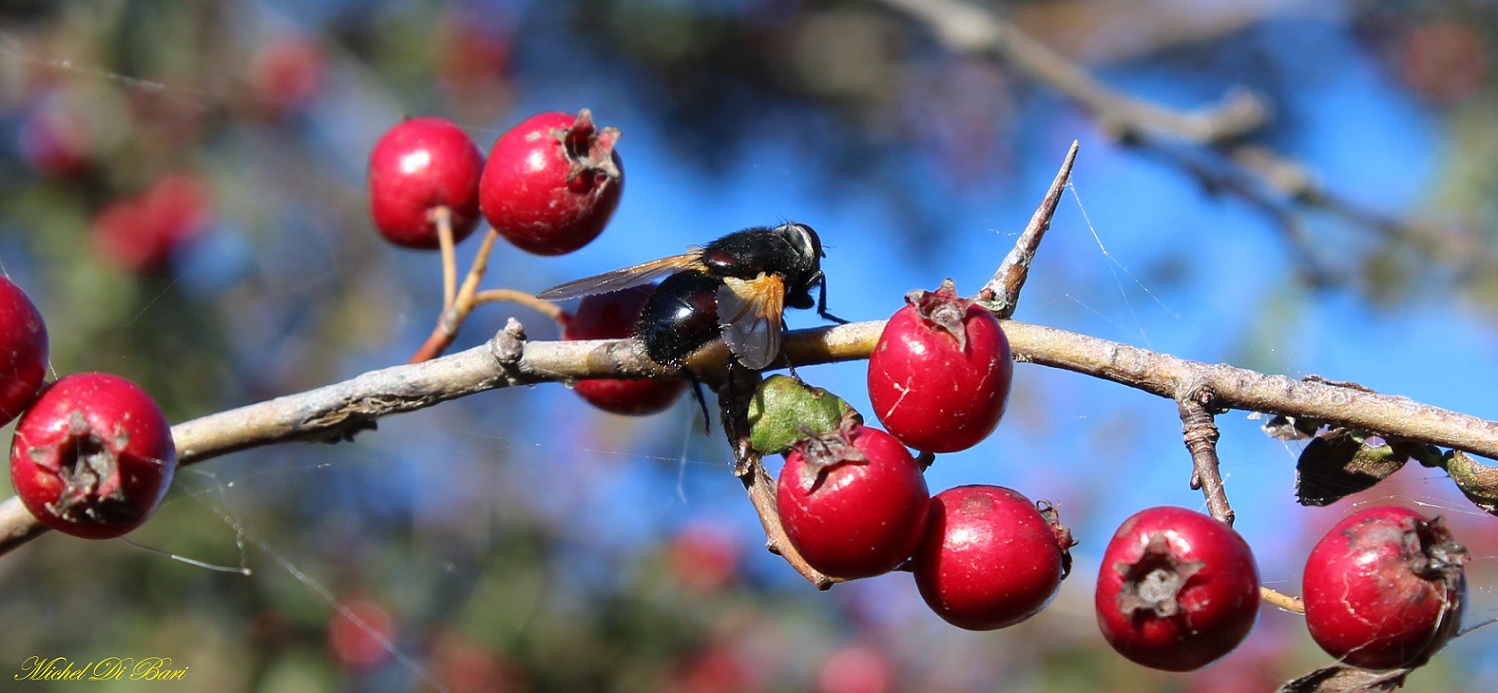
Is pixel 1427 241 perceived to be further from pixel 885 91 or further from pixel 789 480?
pixel 885 91

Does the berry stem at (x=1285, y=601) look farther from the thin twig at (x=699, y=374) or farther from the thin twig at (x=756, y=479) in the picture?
the thin twig at (x=756, y=479)

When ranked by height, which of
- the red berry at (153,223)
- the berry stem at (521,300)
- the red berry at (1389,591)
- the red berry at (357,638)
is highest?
the red berry at (1389,591)

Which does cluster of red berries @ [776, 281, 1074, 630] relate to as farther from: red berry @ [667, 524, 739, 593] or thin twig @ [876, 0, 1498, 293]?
red berry @ [667, 524, 739, 593]

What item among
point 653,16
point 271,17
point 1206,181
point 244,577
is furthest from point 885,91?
point 244,577

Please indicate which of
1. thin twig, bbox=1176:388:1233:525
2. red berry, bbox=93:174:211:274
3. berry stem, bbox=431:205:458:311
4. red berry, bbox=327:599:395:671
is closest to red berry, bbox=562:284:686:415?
berry stem, bbox=431:205:458:311

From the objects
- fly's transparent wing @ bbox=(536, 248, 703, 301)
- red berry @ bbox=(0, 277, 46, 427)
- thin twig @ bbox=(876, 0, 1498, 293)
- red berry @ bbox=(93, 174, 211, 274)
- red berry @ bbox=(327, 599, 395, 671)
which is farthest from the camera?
red berry @ bbox=(93, 174, 211, 274)

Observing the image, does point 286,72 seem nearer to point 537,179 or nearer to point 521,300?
point 521,300

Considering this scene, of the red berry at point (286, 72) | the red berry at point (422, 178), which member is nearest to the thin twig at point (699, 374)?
the red berry at point (422, 178)
